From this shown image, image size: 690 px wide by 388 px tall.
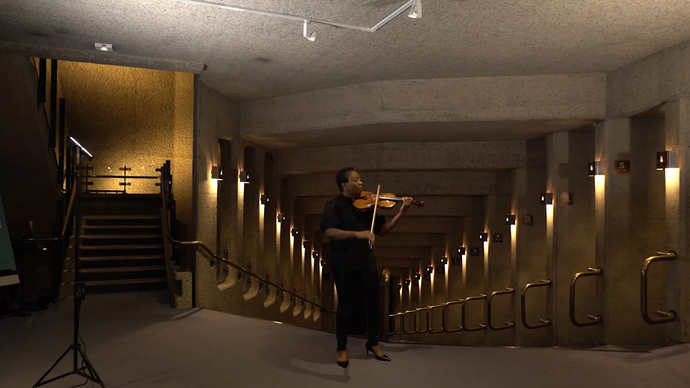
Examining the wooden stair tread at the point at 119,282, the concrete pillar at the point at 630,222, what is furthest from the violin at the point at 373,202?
the wooden stair tread at the point at 119,282

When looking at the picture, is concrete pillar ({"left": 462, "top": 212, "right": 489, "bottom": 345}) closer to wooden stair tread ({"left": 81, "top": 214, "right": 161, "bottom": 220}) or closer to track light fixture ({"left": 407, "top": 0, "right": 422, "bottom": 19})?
wooden stair tread ({"left": 81, "top": 214, "right": 161, "bottom": 220})

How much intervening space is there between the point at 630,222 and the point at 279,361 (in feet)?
16.1

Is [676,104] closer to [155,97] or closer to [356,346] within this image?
[356,346]

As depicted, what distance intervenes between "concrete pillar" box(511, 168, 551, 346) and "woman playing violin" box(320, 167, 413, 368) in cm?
561

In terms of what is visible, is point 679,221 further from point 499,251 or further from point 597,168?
point 499,251

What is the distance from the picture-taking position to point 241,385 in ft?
12.7

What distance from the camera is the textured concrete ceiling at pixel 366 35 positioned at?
4.57m

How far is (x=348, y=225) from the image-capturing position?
13.9 feet

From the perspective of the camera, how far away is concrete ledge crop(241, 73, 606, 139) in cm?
683

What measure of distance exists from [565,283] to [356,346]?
438 centimetres

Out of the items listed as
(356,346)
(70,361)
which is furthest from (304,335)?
(70,361)

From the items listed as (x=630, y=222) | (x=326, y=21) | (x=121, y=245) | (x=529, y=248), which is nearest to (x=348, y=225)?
(x=326, y=21)

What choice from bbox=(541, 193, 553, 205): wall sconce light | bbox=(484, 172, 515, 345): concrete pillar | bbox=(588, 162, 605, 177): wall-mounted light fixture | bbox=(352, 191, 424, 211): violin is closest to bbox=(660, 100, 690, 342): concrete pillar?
bbox=(588, 162, 605, 177): wall-mounted light fixture

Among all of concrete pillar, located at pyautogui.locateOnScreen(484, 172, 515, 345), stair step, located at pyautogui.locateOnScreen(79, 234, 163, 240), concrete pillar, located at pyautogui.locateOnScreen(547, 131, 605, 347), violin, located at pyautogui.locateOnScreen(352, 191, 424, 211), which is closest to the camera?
violin, located at pyautogui.locateOnScreen(352, 191, 424, 211)
